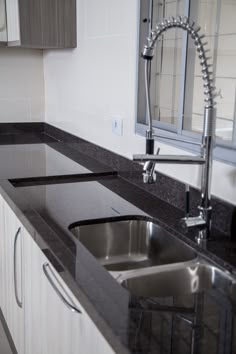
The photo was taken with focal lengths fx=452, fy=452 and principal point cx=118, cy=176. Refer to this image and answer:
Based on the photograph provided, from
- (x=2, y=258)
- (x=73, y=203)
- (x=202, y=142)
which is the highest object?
(x=202, y=142)

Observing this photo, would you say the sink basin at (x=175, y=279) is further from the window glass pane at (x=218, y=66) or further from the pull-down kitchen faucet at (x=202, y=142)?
the window glass pane at (x=218, y=66)

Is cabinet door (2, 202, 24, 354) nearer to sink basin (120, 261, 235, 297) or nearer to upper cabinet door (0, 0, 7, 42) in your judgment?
sink basin (120, 261, 235, 297)

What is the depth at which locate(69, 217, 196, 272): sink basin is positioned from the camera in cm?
154

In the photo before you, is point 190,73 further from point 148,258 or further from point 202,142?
point 148,258

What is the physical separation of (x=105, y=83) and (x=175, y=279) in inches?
50.0

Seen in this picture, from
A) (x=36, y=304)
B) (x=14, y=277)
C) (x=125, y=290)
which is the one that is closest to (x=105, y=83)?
(x=14, y=277)

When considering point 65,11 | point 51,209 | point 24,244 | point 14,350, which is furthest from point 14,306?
point 65,11

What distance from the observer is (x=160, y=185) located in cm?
178

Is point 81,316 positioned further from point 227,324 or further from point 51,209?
point 51,209

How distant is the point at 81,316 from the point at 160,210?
0.67 meters

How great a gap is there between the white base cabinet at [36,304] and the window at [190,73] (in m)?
0.65

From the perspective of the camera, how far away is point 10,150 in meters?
2.68

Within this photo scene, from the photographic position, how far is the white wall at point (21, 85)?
122 inches

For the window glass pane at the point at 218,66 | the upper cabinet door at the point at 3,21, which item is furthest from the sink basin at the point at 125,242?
the upper cabinet door at the point at 3,21
